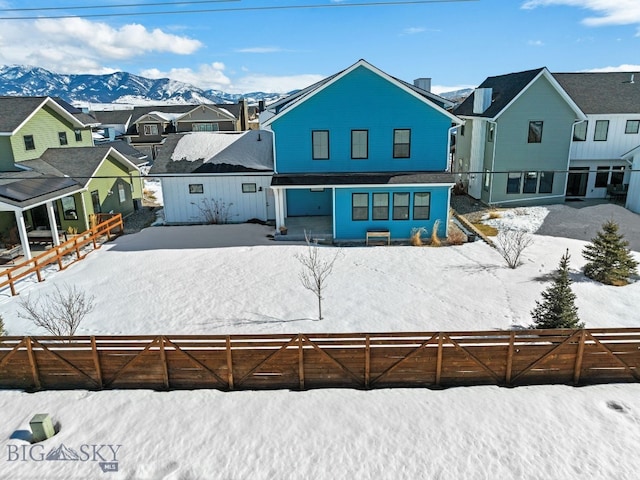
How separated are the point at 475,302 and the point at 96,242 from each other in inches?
705

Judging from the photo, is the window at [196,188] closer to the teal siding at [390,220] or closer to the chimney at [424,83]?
the teal siding at [390,220]

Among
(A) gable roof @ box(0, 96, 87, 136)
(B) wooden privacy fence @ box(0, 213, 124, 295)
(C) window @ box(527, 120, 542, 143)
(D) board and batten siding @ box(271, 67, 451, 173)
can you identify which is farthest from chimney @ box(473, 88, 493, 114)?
(A) gable roof @ box(0, 96, 87, 136)

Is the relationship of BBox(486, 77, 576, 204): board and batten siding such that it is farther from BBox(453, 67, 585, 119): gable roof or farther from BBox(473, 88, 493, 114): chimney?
BBox(473, 88, 493, 114): chimney

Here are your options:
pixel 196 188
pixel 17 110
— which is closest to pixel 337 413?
pixel 196 188

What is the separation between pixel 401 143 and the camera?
2119 centimetres

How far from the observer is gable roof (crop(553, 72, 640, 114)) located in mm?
26766

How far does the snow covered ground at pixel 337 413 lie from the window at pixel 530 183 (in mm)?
12115

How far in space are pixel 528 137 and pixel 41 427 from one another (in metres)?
26.8

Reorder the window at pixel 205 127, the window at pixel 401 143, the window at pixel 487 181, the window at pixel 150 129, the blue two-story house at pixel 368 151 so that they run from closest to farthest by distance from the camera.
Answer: the blue two-story house at pixel 368 151 → the window at pixel 401 143 → the window at pixel 487 181 → the window at pixel 205 127 → the window at pixel 150 129

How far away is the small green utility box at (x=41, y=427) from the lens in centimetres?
891

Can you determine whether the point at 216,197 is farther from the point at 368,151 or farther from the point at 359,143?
the point at 368,151

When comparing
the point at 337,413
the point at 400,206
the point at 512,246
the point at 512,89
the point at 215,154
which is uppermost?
the point at 512,89

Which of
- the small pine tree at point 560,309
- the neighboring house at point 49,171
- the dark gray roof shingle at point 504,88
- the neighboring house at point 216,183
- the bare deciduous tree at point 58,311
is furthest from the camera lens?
the dark gray roof shingle at point 504,88

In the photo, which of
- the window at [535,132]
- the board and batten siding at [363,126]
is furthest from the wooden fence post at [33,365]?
the window at [535,132]
